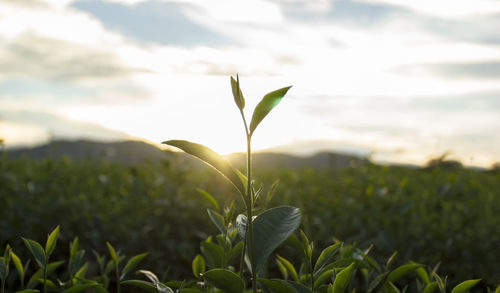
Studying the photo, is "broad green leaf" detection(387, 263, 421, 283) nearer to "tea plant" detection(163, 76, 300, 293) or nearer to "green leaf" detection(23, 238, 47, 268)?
"tea plant" detection(163, 76, 300, 293)

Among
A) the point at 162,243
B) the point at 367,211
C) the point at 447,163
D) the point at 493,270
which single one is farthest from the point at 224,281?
the point at 447,163

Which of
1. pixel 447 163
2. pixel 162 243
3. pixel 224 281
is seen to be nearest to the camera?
pixel 224 281

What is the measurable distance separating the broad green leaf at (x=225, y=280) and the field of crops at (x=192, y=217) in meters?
3.09

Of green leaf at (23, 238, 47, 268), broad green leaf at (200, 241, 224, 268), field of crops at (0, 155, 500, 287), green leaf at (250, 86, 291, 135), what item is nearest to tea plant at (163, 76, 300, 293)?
green leaf at (250, 86, 291, 135)

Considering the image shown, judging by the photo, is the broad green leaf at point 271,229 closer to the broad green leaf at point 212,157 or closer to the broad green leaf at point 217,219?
the broad green leaf at point 212,157

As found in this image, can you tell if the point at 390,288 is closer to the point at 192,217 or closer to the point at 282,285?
the point at 282,285

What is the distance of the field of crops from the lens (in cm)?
481

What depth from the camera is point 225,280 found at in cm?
129

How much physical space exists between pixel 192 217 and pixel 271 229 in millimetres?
3952

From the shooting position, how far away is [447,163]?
27.4ft

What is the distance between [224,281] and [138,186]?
436 cm

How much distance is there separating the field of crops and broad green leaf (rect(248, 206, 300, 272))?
297 cm

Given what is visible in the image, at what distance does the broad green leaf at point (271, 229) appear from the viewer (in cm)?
133

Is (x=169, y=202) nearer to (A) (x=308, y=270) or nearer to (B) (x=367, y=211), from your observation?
(B) (x=367, y=211)
